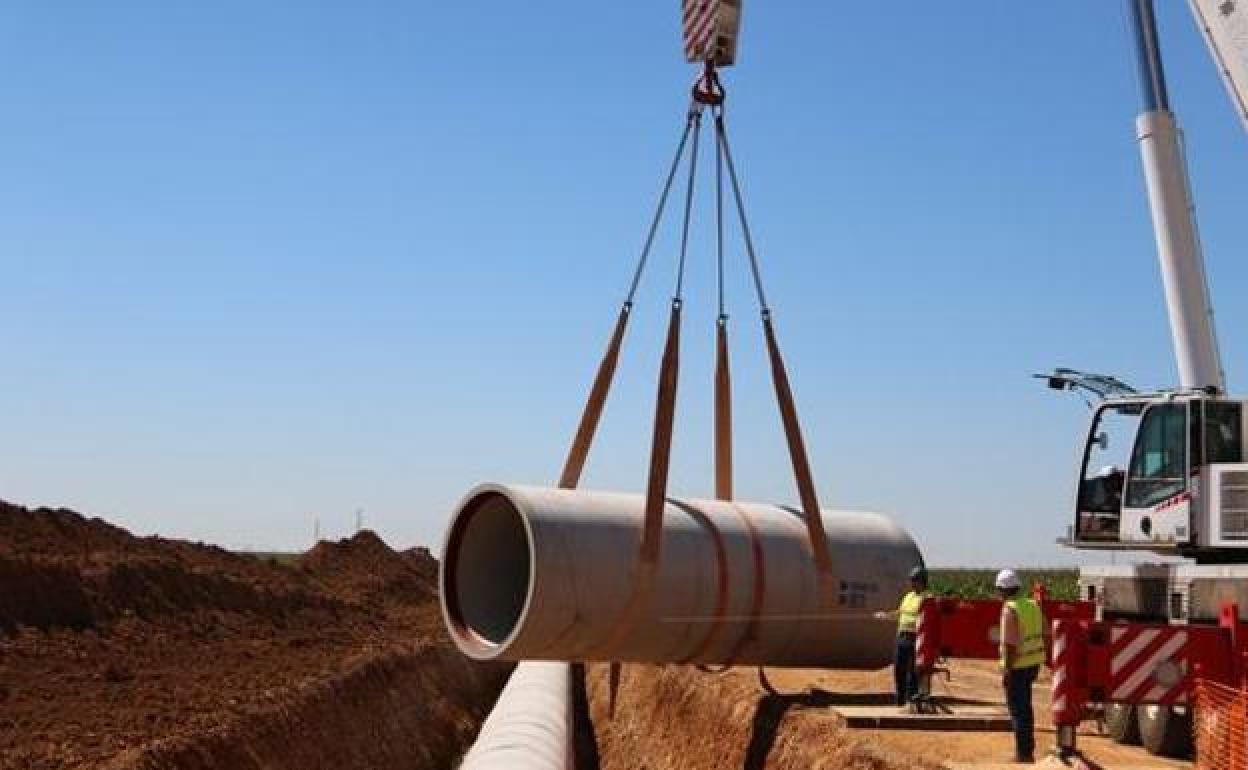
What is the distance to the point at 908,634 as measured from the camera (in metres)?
14.3

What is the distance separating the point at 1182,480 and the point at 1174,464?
0.68ft

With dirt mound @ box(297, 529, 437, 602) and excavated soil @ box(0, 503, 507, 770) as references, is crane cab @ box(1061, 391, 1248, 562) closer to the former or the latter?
excavated soil @ box(0, 503, 507, 770)

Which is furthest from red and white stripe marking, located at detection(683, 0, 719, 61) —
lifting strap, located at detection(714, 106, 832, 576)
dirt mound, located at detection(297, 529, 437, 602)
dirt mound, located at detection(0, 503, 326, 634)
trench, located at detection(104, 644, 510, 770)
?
dirt mound, located at detection(297, 529, 437, 602)

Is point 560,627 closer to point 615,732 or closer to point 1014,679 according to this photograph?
point 1014,679

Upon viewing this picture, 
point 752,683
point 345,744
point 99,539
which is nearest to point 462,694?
point 345,744

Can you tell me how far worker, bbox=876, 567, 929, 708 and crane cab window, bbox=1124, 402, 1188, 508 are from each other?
6.98ft

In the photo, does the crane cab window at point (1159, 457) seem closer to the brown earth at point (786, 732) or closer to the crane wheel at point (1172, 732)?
the crane wheel at point (1172, 732)

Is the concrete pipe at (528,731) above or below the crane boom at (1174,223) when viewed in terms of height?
below

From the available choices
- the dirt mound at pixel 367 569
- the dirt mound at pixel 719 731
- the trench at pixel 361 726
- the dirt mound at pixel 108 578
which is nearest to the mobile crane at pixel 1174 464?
the dirt mound at pixel 719 731

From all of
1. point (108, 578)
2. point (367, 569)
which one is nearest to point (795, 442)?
point (108, 578)

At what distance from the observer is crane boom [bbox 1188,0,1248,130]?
1195 centimetres

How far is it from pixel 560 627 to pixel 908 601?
4014 millimetres

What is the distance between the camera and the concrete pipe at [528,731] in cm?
1281

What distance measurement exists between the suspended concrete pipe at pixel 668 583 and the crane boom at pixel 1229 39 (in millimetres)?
5035
